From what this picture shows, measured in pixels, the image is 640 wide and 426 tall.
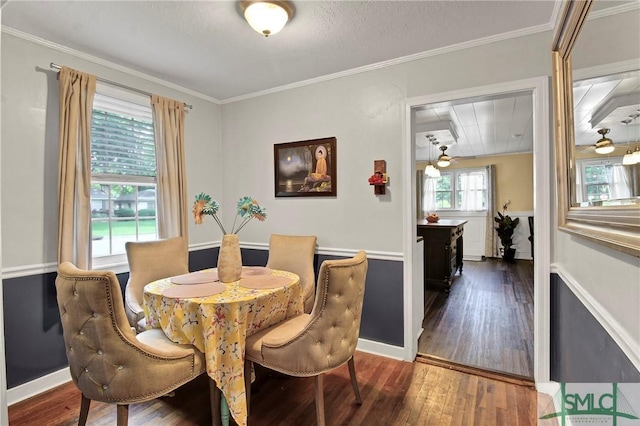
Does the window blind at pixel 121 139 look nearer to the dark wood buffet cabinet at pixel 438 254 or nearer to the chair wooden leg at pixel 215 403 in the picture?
the chair wooden leg at pixel 215 403

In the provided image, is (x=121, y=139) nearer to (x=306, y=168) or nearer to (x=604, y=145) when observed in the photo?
(x=306, y=168)

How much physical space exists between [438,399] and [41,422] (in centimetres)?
249

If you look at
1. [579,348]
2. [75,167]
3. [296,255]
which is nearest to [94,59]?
[75,167]

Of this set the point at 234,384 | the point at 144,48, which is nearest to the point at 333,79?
the point at 144,48

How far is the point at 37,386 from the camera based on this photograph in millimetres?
2266

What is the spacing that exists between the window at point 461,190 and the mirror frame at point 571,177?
6.28m

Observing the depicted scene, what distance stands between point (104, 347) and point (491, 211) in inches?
307

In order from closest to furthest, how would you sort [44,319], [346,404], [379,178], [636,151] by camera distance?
[636,151] → [346,404] → [44,319] → [379,178]

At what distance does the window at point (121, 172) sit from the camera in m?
2.69

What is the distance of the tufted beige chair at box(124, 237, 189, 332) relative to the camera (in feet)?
7.80

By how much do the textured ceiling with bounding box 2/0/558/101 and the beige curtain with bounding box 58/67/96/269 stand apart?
31 centimetres

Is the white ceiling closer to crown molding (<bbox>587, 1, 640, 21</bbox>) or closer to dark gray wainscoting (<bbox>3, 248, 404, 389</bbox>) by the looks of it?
crown molding (<bbox>587, 1, 640, 21</bbox>)

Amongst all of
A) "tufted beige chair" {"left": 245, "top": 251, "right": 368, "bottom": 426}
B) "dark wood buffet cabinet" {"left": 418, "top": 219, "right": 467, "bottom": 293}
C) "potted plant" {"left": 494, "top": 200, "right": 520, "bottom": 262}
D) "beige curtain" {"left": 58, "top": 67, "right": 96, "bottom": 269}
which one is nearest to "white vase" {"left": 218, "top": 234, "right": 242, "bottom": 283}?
"tufted beige chair" {"left": 245, "top": 251, "right": 368, "bottom": 426}

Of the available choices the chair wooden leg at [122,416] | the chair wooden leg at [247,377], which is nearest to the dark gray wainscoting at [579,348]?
the chair wooden leg at [247,377]
